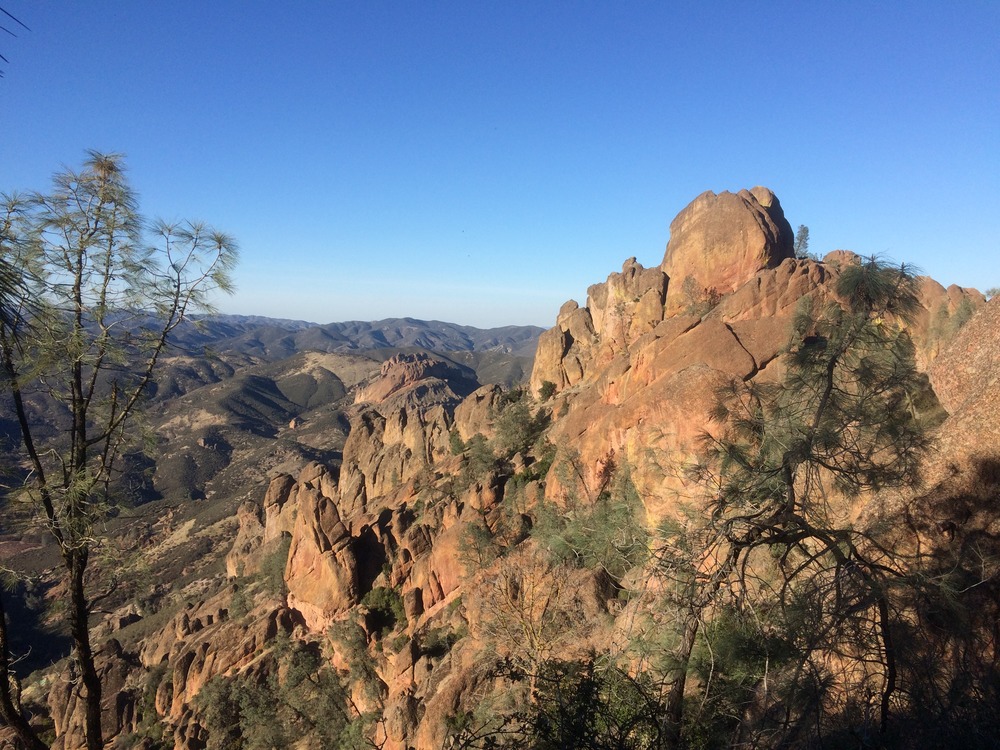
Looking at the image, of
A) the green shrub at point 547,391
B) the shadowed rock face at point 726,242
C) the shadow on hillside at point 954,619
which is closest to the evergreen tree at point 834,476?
the shadow on hillside at point 954,619

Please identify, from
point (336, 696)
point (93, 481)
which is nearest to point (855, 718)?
point (93, 481)

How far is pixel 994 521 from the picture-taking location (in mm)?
7602

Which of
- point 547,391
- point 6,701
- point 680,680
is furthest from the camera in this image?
point 547,391

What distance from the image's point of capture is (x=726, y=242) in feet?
121

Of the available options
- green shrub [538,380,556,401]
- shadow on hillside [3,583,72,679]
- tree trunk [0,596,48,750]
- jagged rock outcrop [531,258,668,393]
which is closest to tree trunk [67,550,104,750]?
tree trunk [0,596,48,750]

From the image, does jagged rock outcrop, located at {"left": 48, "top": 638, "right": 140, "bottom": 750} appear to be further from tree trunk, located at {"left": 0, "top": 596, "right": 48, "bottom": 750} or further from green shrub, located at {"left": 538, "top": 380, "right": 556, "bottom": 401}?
green shrub, located at {"left": 538, "top": 380, "right": 556, "bottom": 401}

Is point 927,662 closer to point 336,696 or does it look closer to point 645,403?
point 645,403

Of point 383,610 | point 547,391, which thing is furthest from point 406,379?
point 383,610

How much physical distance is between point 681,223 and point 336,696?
40718 mm

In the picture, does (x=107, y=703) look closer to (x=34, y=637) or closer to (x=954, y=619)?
(x=34, y=637)

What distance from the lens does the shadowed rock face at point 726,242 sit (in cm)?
3591

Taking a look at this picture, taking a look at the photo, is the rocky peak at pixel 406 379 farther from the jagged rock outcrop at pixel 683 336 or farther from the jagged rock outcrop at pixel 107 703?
the jagged rock outcrop at pixel 107 703

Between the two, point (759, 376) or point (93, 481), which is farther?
point (759, 376)

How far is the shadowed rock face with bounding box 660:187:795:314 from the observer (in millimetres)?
35906
